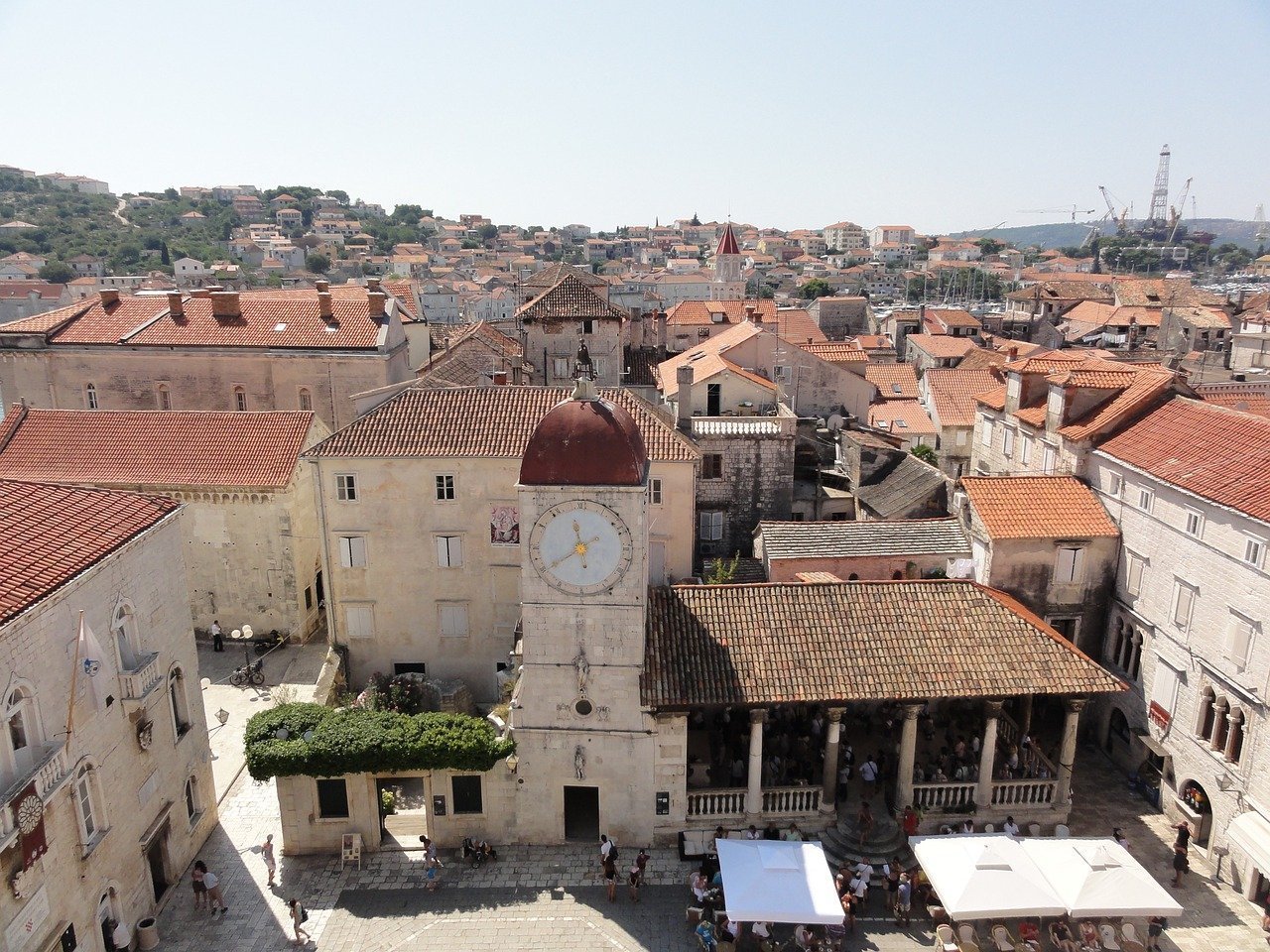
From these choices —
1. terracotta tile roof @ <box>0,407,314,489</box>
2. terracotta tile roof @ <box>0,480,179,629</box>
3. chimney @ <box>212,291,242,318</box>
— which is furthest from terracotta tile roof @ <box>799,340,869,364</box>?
terracotta tile roof @ <box>0,480,179,629</box>

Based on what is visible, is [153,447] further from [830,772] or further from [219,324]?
[830,772]

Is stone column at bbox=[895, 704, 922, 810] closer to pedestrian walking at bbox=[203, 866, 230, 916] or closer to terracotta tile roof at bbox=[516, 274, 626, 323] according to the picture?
pedestrian walking at bbox=[203, 866, 230, 916]

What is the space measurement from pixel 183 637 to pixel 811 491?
27002 millimetres

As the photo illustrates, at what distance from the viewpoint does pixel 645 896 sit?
22516mm

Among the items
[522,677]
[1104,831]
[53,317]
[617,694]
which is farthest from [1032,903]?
[53,317]

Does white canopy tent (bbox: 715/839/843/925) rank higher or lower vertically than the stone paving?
higher

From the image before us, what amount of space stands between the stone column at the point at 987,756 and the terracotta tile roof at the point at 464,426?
1309 cm

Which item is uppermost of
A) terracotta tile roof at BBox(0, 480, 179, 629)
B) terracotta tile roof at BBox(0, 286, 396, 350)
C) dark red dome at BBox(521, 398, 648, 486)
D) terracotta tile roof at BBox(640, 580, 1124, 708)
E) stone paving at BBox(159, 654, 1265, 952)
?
terracotta tile roof at BBox(0, 286, 396, 350)

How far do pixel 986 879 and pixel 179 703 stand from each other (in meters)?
21.3

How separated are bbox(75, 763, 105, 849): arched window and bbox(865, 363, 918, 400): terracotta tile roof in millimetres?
53180

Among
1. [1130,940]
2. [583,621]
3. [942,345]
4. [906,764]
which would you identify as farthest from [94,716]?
[942,345]

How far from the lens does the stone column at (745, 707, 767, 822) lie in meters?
23.4

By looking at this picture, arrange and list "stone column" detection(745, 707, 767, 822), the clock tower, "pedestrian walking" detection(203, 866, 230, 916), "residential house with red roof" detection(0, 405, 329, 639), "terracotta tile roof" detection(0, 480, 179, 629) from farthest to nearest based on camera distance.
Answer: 1. "residential house with red roof" detection(0, 405, 329, 639)
2. "stone column" detection(745, 707, 767, 822)
3. the clock tower
4. "pedestrian walking" detection(203, 866, 230, 916)
5. "terracotta tile roof" detection(0, 480, 179, 629)

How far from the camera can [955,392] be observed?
5766 centimetres
